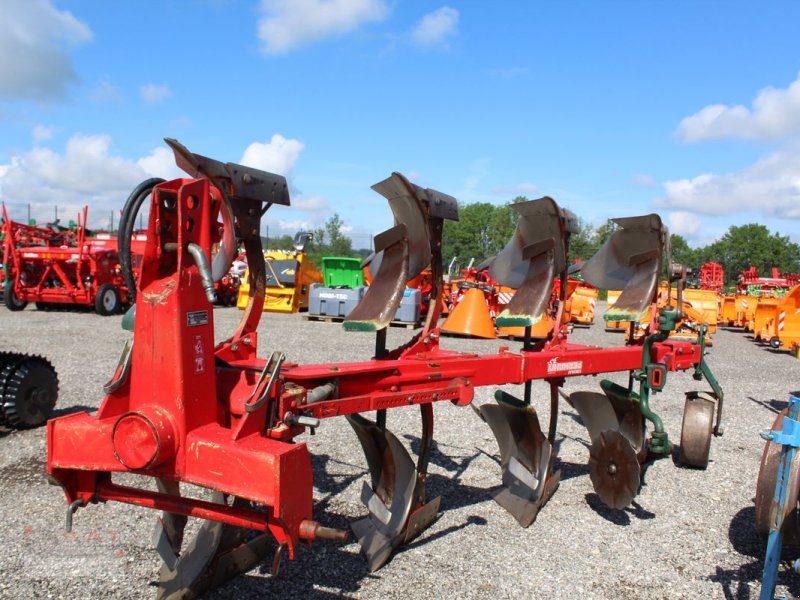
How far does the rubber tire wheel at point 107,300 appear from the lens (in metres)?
15.7

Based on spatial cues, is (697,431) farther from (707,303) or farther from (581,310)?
(707,303)

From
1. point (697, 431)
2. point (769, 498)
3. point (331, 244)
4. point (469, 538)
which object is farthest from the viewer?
point (331, 244)

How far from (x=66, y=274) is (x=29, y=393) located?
12.2 m

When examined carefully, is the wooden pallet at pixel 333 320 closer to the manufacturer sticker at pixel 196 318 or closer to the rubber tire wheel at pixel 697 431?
the rubber tire wheel at pixel 697 431

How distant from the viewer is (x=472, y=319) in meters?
13.7

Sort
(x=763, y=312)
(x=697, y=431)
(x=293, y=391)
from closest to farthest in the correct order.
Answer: (x=293, y=391) < (x=697, y=431) < (x=763, y=312)

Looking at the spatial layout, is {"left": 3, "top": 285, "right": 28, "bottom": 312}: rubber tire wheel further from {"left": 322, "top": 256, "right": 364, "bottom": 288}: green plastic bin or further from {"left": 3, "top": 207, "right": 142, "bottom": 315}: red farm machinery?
{"left": 322, "top": 256, "right": 364, "bottom": 288}: green plastic bin

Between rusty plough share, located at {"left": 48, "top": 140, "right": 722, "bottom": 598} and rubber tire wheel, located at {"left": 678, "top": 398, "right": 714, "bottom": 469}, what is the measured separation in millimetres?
13

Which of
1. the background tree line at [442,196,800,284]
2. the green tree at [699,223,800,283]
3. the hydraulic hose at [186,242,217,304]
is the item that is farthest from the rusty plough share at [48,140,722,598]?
the green tree at [699,223,800,283]

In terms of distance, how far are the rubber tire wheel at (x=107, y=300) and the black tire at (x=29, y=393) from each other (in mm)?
10569

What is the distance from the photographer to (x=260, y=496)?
2.27m

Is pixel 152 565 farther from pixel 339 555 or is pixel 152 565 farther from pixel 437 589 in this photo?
pixel 437 589

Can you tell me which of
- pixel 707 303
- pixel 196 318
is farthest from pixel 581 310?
pixel 196 318

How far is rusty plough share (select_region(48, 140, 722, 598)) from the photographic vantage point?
2.44 m
